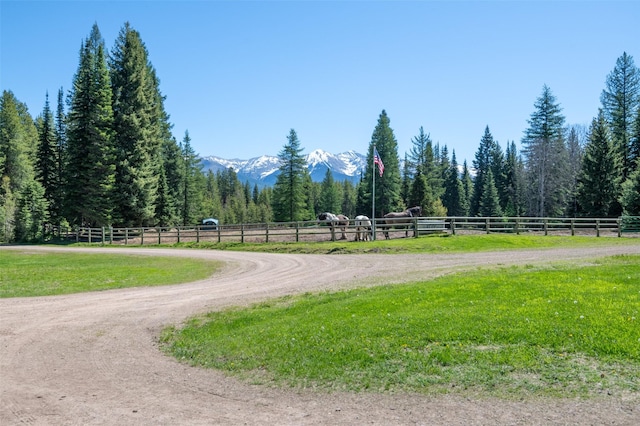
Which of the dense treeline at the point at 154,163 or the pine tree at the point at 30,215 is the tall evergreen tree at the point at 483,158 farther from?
the pine tree at the point at 30,215

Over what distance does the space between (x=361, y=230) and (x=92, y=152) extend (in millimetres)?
30953

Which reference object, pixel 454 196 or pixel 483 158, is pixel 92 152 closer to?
pixel 454 196

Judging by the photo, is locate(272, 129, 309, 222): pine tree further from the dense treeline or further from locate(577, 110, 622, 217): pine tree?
locate(577, 110, 622, 217): pine tree

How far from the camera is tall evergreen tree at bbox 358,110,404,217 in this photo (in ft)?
210

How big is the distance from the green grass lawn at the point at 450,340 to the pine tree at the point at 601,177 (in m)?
42.8

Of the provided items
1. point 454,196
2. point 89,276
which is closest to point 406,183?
point 454,196

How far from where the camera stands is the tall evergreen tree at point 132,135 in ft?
150

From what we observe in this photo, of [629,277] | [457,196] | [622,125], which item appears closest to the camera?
[629,277]

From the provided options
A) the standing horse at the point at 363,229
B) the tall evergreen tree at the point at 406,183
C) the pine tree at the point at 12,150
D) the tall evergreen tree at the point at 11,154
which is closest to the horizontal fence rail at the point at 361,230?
the standing horse at the point at 363,229

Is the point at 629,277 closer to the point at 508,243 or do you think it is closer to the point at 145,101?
the point at 508,243

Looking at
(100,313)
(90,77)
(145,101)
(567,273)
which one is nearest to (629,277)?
(567,273)

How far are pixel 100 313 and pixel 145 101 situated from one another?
42064 mm

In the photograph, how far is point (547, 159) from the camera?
56750 mm

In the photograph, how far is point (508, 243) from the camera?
24.6 meters
